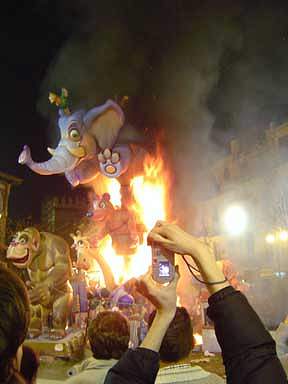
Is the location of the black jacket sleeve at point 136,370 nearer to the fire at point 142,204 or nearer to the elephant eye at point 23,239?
the elephant eye at point 23,239

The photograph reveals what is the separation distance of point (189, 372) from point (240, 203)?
774 inches

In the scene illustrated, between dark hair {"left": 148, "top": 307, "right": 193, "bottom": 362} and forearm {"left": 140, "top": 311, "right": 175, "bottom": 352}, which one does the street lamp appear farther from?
forearm {"left": 140, "top": 311, "right": 175, "bottom": 352}

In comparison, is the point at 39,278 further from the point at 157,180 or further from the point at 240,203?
the point at 240,203

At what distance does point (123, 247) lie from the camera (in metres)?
12.4

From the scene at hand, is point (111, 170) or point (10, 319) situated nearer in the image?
point (10, 319)

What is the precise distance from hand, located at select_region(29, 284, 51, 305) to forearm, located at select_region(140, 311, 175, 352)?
6965mm

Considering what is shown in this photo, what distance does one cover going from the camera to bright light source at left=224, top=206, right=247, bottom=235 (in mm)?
20281

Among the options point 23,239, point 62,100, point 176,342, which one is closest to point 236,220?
point 62,100

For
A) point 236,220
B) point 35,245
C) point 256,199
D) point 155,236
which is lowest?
point 155,236

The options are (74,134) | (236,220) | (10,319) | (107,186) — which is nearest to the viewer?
A: (10,319)

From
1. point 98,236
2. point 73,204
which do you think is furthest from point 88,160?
point 73,204

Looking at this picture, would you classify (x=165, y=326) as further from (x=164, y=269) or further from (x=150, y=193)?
(x=150, y=193)

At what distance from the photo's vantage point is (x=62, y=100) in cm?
1198

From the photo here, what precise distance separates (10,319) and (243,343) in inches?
24.3
